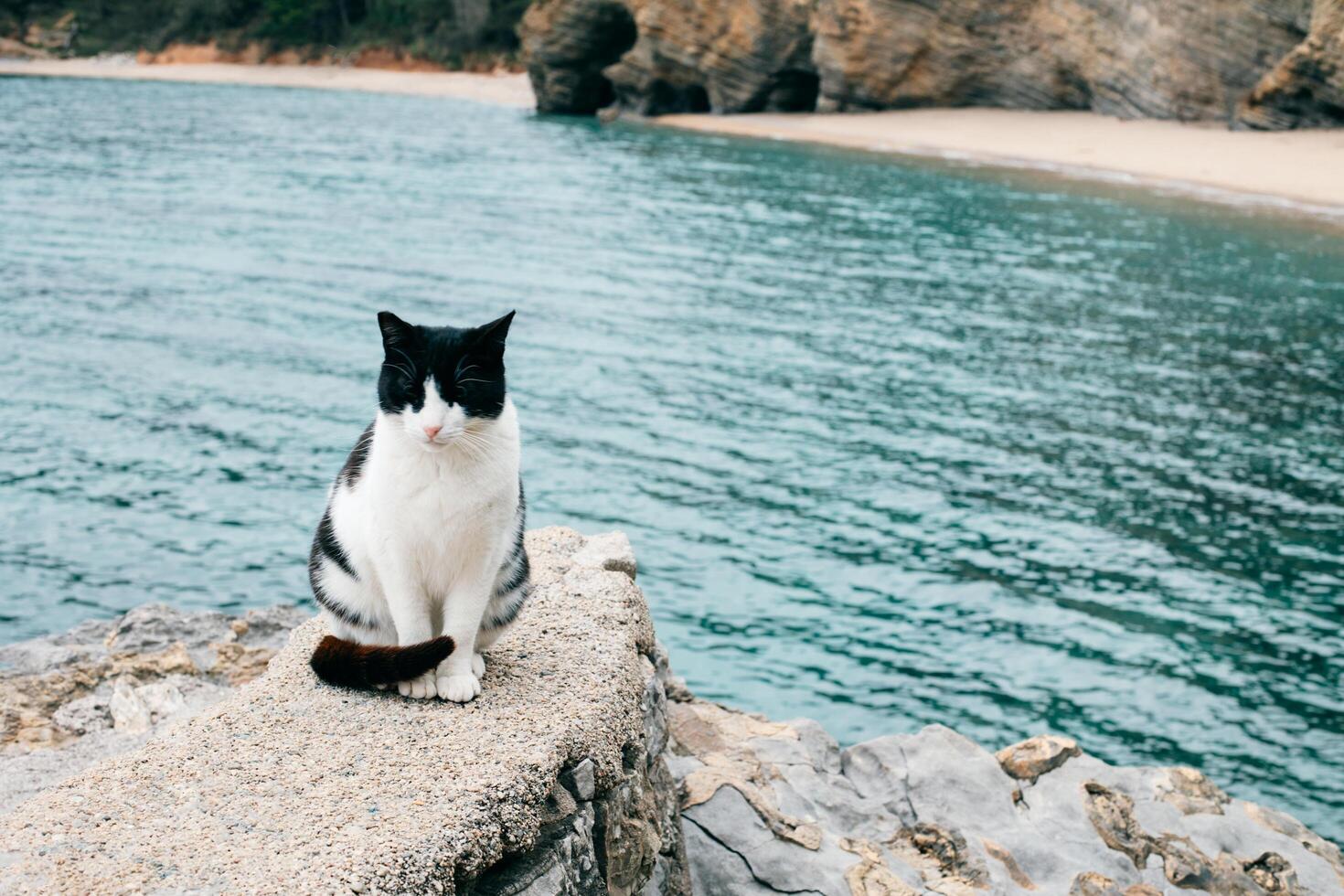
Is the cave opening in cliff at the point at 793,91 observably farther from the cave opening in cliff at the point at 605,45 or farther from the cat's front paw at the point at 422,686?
the cat's front paw at the point at 422,686

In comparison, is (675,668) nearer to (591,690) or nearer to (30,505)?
(591,690)

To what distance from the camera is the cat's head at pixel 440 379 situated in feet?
Result: 10.7

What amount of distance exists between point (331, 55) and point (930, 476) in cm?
5361

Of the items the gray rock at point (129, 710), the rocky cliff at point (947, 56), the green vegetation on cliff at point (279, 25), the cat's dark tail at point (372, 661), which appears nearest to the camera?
the cat's dark tail at point (372, 661)

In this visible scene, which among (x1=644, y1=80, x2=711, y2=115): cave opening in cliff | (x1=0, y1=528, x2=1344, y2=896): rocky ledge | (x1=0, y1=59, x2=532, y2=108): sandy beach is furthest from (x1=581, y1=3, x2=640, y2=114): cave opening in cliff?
(x1=0, y1=528, x2=1344, y2=896): rocky ledge

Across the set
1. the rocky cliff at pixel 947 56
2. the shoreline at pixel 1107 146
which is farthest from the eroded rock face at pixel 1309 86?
the shoreline at pixel 1107 146

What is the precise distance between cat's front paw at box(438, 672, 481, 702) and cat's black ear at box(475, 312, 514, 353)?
101cm

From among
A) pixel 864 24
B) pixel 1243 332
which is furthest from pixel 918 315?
pixel 864 24

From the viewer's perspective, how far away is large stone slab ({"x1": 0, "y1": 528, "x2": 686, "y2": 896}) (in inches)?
111

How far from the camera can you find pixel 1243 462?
10.9 metres

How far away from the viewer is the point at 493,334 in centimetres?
337

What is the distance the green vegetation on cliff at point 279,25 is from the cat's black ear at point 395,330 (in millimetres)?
53576

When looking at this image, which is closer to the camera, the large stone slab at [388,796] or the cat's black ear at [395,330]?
the large stone slab at [388,796]

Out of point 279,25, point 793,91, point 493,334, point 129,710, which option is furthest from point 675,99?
point 493,334
